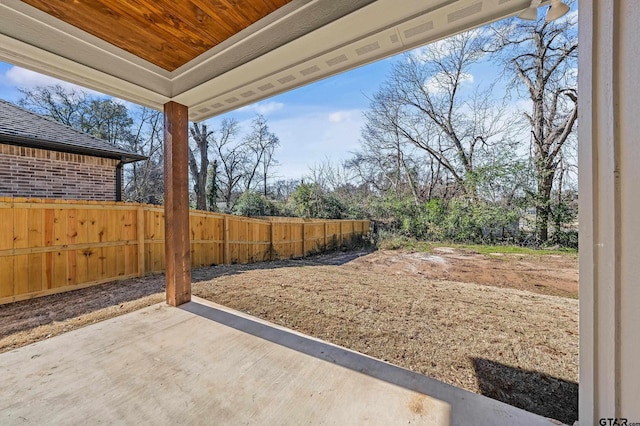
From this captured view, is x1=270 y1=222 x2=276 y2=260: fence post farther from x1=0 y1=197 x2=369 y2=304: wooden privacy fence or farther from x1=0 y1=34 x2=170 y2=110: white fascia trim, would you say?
x1=0 y1=34 x2=170 y2=110: white fascia trim

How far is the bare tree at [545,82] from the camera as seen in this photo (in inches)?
338

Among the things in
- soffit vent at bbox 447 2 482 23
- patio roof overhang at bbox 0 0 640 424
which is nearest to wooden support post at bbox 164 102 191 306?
patio roof overhang at bbox 0 0 640 424

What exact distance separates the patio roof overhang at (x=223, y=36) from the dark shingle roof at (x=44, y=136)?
5049 millimetres

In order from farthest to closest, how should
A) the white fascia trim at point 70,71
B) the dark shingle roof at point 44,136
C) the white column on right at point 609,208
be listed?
the dark shingle roof at point 44,136
the white fascia trim at point 70,71
the white column on right at point 609,208

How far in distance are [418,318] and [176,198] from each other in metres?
2.91

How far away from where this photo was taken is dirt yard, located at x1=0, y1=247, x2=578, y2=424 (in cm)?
176

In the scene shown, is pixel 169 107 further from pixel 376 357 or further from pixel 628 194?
pixel 628 194

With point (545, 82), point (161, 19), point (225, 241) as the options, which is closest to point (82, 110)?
point (225, 241)

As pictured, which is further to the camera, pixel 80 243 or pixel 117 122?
pixel 117 122

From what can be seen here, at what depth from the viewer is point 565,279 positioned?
4898mm

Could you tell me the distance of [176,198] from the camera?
261cm

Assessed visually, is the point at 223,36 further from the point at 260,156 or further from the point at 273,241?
the point at 260,156

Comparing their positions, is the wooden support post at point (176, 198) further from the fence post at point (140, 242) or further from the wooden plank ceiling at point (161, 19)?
the fence post at point (140, 242)

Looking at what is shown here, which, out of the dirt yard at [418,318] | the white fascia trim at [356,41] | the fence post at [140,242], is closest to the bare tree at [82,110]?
the fence post at [140,242]
